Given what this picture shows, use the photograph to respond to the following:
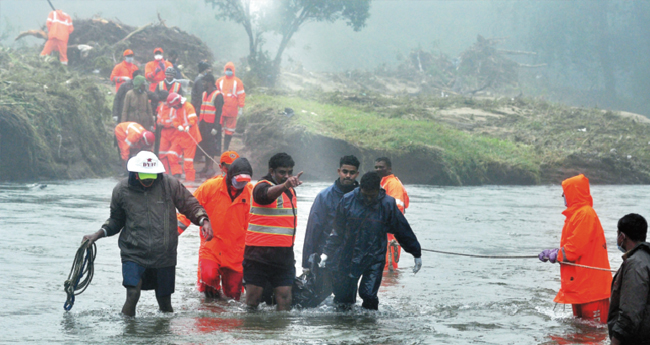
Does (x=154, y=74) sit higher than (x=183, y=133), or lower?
higher

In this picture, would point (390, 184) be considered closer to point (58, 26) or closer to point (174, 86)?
point (174, 86)

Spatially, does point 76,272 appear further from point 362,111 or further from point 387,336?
point 362,111

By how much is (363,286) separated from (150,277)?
1862mm

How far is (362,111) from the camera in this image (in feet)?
86.7

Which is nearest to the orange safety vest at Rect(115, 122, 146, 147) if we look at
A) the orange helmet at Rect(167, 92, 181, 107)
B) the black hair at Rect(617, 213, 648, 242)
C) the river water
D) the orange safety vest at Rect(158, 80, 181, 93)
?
the orange helmet at Rect(167, 92, 181, 107)

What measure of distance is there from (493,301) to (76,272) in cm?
440

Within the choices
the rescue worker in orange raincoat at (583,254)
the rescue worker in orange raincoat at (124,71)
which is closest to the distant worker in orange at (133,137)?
the rescue worker in orange raincoat at (124,71)

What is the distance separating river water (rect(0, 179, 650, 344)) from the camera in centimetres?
597

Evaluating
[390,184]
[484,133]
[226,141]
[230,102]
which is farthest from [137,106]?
[484,133]

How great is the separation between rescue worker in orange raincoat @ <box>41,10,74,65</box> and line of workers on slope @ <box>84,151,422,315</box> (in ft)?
60.0

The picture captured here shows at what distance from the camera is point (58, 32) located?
23422 mm

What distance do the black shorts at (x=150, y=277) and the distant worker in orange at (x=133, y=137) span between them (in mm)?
9770

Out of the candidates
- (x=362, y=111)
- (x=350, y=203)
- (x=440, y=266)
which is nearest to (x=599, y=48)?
(x=362, y=111)

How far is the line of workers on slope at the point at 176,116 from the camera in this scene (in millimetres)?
15406
